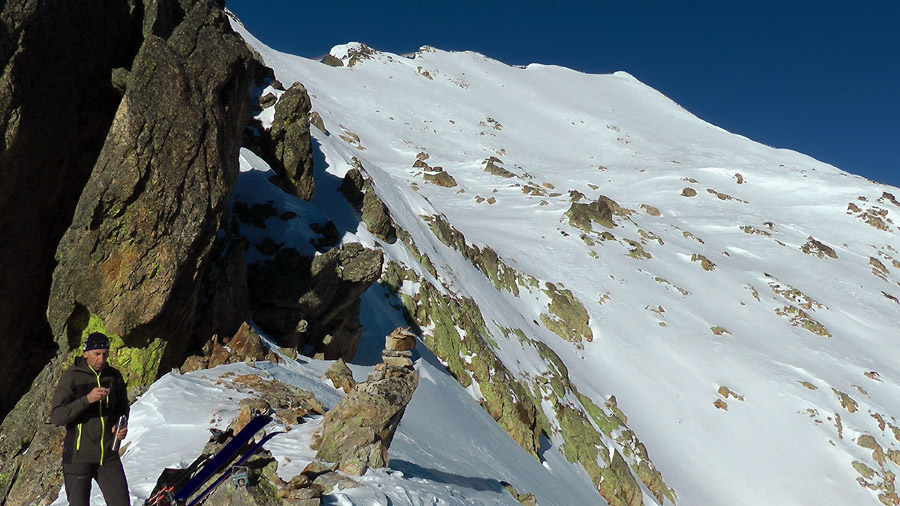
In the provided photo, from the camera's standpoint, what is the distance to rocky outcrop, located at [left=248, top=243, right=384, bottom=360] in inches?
671

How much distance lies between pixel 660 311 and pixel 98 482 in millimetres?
40242

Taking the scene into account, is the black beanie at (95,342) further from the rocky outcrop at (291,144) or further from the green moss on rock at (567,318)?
the green moss on rock at (567,318)

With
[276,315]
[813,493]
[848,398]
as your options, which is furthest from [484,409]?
[848,398]

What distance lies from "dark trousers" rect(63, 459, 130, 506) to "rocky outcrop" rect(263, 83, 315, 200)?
1833 cm

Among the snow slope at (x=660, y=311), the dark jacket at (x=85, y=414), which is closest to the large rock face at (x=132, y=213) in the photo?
the snow slope at (x=660, y=311)

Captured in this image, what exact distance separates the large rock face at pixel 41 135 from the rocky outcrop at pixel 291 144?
9508 mm

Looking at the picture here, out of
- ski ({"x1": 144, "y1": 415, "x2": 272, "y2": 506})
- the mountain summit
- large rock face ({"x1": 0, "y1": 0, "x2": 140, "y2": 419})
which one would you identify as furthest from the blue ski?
the mountain summit

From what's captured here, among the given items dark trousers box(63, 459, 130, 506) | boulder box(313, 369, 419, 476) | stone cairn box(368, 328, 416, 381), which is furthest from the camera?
stone cairn box(368, 328, 416, 381)

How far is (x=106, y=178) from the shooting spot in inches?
471

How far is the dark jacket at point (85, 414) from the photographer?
18.7 ft

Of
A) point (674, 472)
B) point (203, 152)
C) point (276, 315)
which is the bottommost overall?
point (674, 472)

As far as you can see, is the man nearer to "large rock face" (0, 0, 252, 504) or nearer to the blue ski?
the blue ski

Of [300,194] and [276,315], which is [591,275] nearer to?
[300,194]

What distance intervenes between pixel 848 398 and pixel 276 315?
124 feet
